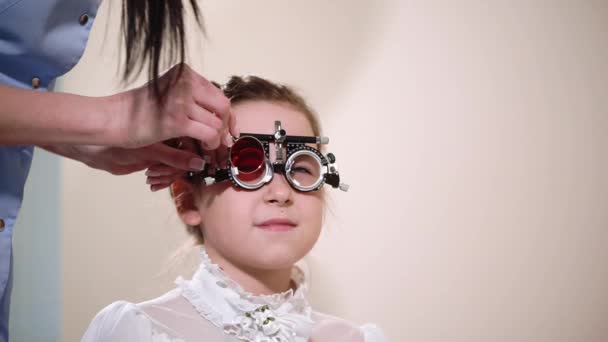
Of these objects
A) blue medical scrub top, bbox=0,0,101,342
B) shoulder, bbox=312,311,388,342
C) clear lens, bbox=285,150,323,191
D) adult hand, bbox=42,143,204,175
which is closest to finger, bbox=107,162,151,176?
adult hand, bbox=42,143,204,175

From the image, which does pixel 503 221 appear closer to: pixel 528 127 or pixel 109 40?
pixel 528 127

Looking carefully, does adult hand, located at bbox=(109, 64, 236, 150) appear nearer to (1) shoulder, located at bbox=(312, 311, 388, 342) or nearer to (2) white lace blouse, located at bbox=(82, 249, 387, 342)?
(2) white lace blouse, located at bbox=(82, 249, 387, 342)

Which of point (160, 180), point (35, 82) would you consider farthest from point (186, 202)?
point (35, 82)

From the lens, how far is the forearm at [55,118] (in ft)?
1.77

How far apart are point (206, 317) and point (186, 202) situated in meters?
0.21

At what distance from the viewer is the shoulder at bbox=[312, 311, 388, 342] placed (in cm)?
100

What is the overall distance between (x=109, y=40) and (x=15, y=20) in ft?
2.26

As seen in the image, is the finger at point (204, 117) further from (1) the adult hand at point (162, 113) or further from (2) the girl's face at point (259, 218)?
(2) the girl's face at point (259, 218)

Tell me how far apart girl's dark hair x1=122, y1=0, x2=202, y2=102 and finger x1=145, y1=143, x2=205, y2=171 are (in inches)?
11.3

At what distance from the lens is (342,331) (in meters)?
1.02

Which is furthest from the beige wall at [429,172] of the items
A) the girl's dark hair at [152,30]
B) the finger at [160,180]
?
the girl's dark hair at [152,30]

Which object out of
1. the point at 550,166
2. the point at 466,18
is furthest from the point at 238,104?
the point at 550,166

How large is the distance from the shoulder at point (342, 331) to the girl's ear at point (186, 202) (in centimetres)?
31

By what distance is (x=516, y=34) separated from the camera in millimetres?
1210
